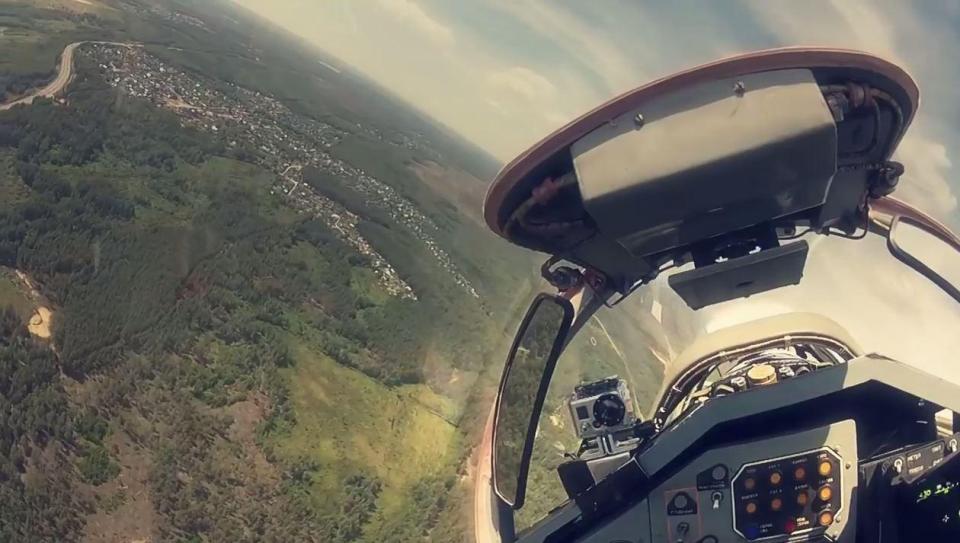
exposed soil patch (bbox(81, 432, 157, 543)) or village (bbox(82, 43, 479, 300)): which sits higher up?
village (bbox(82, 43, 479, 300))

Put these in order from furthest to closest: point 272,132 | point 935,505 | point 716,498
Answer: point 272,132 < point 716,498 < point 935,505

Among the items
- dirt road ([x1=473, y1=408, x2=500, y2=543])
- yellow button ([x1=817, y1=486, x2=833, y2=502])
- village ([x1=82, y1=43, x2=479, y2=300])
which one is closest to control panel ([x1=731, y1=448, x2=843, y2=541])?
yellow button ([x1=817, y1=486, x2=833, y2=502])

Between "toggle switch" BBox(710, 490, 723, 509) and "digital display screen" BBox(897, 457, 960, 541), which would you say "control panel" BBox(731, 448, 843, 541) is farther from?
A: "digital display screen" BBox(897, 457, 960, 541)

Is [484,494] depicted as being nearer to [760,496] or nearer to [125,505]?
[760,496]

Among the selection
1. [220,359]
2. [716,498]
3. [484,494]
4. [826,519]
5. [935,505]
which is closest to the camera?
[935,505]

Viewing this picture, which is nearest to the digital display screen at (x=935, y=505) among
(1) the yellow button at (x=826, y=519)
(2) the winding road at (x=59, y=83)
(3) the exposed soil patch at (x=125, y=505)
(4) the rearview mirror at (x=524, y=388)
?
(1) the yellow button at (x=826, y=519)

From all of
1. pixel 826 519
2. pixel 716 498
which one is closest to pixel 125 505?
pixel 716 498

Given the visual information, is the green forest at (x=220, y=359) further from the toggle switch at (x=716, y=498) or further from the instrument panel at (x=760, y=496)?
the toggle switch at (x=716, y=498)
